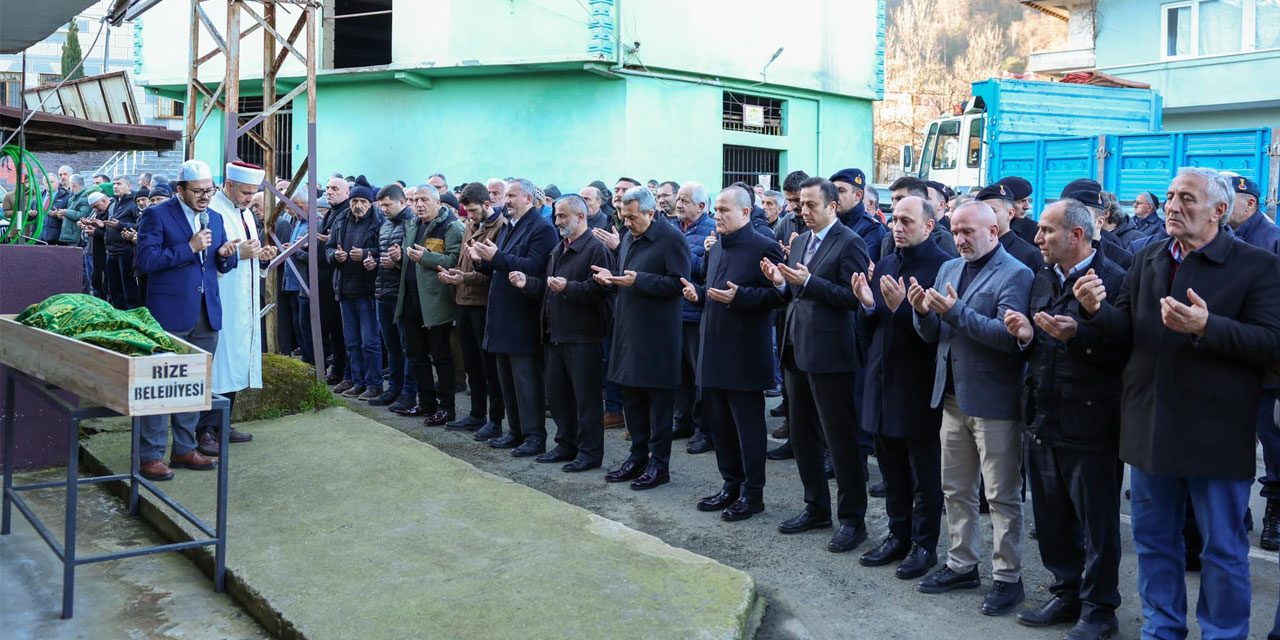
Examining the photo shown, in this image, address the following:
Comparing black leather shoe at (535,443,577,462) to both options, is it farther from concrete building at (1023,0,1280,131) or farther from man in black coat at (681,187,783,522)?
concrete building at (1023,0,1280,131)

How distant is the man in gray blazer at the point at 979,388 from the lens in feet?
16.0

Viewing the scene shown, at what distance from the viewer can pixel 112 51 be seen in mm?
45938

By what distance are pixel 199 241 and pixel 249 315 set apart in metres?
0.94

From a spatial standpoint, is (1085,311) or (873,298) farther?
(873,298)

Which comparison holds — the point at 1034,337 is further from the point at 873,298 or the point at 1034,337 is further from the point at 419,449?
the point at 419,449

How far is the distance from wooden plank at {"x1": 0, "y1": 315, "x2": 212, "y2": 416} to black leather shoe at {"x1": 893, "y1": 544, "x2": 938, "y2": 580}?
334 centimetres

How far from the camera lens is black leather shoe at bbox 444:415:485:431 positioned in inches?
362

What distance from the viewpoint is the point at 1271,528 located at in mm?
6016

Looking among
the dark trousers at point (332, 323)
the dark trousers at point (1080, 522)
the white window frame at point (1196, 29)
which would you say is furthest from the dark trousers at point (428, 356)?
the white window frame at point (1196, 29)

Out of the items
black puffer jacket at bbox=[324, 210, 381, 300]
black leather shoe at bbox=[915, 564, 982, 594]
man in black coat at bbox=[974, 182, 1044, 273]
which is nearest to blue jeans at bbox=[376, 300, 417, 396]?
black puffer jacket at bbox=[324, 210, 381, 300]

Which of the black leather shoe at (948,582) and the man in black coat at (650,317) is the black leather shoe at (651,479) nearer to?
the man in black coat at (650,317)

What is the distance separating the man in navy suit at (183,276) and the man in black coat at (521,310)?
6.04 feet

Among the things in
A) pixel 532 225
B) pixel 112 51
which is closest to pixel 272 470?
pixel 532 225

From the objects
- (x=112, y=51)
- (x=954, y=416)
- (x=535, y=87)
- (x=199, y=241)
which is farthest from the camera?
(x=112, y=51)
